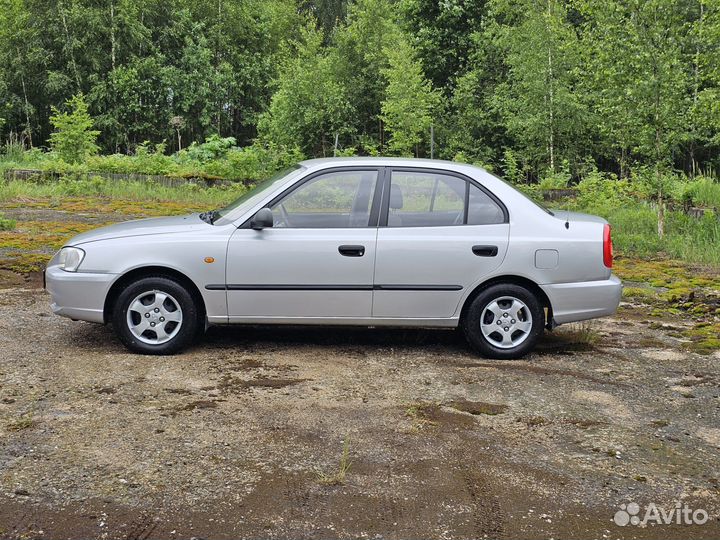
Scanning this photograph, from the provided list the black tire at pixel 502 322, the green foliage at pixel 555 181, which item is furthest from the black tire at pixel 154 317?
the green foliage at pixel 555 181

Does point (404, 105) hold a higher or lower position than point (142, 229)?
higher

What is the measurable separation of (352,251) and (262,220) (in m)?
0.75

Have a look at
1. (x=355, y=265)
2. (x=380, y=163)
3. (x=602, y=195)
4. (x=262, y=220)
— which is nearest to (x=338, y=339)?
(x=355, y=265)

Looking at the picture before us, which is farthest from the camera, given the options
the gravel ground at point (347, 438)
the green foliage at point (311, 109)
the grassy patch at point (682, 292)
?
the green foliage at point (311, 109)

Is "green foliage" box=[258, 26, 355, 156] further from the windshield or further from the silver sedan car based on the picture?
the silver sedan car

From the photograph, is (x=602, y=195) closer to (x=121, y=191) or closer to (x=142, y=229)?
(x=121, y=191)

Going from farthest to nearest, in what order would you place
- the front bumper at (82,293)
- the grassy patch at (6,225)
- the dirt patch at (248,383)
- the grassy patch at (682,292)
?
the grassy patch at (6,225)
the grassy patch at (682,292)
the front bumper at (82,293)
the dirt patch at (248,383)

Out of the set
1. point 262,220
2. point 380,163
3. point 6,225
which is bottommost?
point 6,225

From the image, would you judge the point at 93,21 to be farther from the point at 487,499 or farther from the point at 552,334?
the point at 487,499

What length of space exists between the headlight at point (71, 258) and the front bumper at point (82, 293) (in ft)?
0.15

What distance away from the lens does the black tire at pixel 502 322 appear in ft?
22.0

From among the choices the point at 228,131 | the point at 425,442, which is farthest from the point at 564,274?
the point at 228,131

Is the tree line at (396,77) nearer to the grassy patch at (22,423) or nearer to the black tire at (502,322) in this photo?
the black tire at (502,322)

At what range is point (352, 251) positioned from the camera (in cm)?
659
